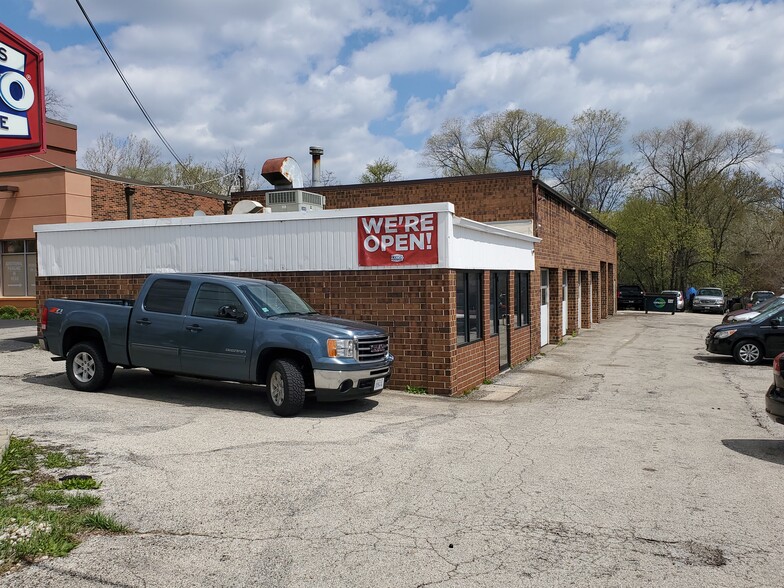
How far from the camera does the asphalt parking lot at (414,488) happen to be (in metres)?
4.25

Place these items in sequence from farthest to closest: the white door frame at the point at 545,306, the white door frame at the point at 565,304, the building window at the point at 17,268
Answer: the building window at the point at 17,268 < the white door frame at the point at 565,304 < the white door frame at the point at 545,306

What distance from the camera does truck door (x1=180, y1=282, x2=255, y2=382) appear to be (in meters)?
9.08

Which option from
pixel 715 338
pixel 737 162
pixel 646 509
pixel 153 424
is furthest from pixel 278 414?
pixel 737 162

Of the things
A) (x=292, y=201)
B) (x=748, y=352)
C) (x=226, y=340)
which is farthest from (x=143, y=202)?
(x=748, y=352)

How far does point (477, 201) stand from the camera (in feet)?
61.3

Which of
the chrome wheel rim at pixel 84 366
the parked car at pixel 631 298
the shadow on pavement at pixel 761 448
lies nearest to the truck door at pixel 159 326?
the chrome wheel rim at pixel 84 366

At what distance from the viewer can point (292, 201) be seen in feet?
49.5

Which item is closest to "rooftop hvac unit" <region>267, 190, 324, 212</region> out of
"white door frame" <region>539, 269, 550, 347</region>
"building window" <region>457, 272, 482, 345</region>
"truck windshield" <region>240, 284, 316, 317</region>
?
"building window" <region>457, 272, 482, 345</region>

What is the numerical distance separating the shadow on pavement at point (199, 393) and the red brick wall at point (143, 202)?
46.0 feet

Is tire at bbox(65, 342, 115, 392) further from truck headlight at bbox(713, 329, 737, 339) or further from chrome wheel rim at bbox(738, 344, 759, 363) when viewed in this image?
chrome wheel rim at bbox(738, 344, 759, 363)

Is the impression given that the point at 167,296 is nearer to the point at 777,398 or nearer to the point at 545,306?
the point at 777,398

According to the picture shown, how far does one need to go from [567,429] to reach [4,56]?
30.0 ft

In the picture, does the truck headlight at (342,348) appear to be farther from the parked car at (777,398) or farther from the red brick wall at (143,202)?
the red brick wall at (143,202)

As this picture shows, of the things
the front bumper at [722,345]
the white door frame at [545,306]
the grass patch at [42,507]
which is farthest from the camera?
the white door frame at [545,306]
